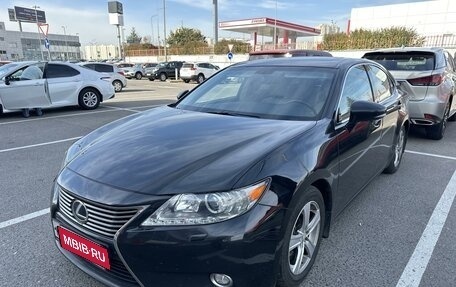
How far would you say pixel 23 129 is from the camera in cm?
777

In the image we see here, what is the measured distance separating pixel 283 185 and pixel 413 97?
5275 mm

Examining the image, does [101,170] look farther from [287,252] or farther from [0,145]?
[0,145]

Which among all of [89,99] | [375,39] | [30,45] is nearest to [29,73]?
[89,99]

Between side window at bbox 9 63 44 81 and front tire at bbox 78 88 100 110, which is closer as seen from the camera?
side window at bbox 9 63 44 81

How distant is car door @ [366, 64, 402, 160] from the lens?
3.79m

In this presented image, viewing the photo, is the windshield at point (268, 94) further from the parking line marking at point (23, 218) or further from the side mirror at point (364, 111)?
the parking line marking at point (23, 218)

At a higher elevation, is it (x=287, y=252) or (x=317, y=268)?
(x=287, y=252)

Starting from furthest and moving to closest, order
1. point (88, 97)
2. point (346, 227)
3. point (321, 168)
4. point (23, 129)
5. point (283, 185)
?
1. point (88, 97)
2. point (23, 129)
3. point (346, 227)
4. point (321, 168)
5. point (283, 185)

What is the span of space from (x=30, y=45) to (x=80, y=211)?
10443 cm

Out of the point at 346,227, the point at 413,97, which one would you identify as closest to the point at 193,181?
the point at 346,227

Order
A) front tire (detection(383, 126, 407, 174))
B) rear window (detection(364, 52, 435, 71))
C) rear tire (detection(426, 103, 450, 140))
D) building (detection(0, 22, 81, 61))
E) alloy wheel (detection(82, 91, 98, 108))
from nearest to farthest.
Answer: front tire (detection(383, 126, 407, 174)) → rear window (detection(364, 52, 435, 71)) → rear tire (detection(426, 103, 450, 140)) → alloy wheel (detection(82, 91, 98, 108)) → building (detection(0, 22, 81, 61))

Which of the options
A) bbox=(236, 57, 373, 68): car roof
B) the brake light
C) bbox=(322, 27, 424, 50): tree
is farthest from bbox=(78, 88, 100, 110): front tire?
bbox=(322, 27, 424, 50): tree

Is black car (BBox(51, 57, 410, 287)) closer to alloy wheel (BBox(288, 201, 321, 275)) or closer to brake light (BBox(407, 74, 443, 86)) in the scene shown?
alloy wheel (BBox(288, 201, 321, 275))

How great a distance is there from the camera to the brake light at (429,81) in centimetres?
601
